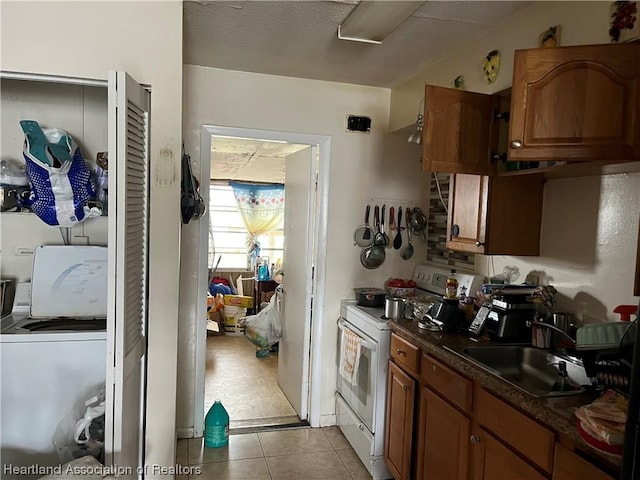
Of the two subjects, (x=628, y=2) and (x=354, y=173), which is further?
(x=354, y=173)

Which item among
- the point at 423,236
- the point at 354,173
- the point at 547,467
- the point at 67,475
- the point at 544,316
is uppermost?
the point at 354,173

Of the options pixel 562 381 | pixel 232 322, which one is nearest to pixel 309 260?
pixel 562 381

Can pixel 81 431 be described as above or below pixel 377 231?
Answer: below

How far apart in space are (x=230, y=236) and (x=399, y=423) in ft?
15.8

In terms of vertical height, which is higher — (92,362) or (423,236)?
(423,236)

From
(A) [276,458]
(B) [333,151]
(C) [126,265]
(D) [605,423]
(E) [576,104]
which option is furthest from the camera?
(B) [333,151]

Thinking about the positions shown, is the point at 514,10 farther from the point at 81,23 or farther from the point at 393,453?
the point at 393,453

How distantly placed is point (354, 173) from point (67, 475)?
2.30 m

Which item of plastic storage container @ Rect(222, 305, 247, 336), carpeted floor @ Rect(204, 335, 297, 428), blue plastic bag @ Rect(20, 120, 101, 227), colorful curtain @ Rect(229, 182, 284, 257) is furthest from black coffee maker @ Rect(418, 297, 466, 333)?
colorful curtain @ Rect(229, 182, 284, 257)

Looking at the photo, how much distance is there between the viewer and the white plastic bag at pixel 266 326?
→ 431cm

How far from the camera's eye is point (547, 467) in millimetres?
1321

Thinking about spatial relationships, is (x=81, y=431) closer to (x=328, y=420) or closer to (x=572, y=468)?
(x=328, y=420)

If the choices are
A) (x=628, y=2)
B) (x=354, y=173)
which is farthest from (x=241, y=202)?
(x=628, y=2)

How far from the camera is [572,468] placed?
4.05 feet
